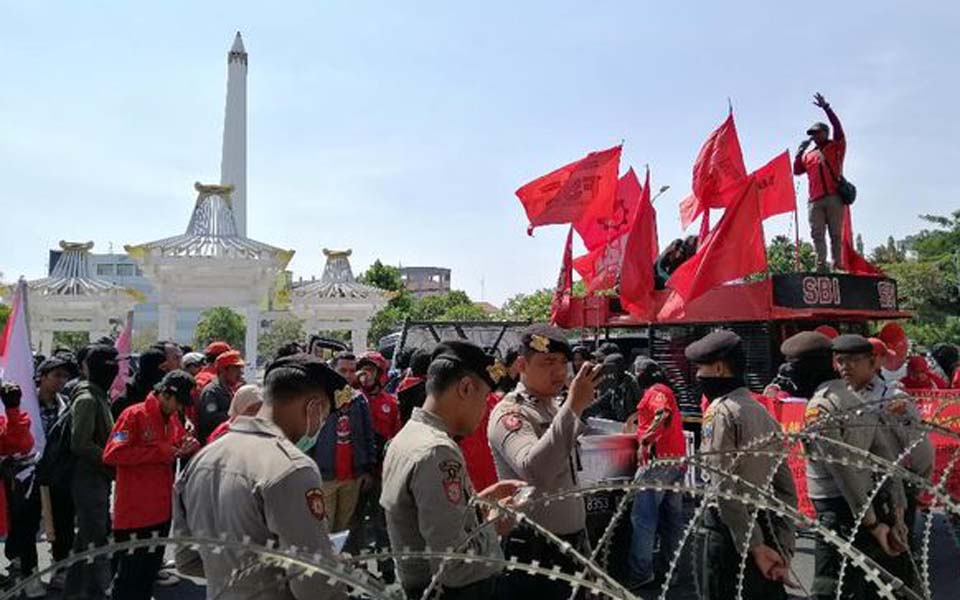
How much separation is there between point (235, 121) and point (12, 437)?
61.0 metres

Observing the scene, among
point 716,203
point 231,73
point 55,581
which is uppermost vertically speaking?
point 231,73

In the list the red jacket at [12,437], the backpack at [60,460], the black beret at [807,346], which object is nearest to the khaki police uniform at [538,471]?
the black beret at [807,346]

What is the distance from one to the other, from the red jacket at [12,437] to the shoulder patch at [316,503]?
4.19m

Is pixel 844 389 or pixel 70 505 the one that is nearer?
pixel 844 389

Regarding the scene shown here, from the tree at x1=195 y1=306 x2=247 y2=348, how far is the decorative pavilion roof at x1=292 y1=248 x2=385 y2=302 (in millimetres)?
35995

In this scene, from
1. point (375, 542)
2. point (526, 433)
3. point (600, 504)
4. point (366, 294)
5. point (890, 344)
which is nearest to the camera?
point (526, 433)

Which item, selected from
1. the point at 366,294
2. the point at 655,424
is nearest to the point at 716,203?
the point at 655,424

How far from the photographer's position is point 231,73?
61906 mm

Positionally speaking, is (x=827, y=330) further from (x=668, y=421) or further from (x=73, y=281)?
(x=73, y=281)

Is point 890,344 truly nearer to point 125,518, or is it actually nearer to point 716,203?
point 716,203

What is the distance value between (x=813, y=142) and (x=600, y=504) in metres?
6.77

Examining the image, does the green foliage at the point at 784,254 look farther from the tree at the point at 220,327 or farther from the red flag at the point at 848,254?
the tree at the point at 220,327

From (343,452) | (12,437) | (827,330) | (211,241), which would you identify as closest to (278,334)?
(211,241)

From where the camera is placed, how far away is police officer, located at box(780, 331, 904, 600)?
147 inches
